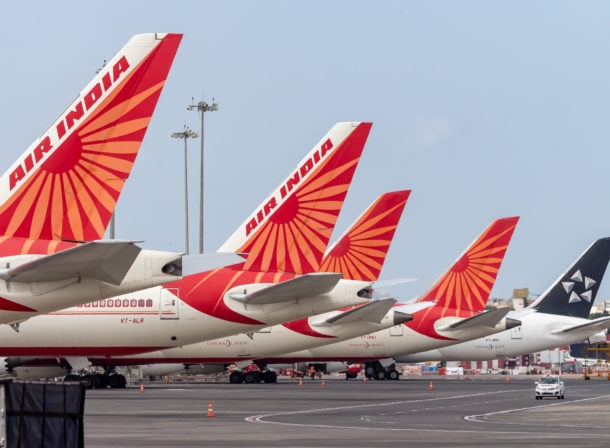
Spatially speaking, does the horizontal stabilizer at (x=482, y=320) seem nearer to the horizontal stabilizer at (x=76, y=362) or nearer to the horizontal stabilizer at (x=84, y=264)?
the horizontal stabilizer at (x=76, y=362)

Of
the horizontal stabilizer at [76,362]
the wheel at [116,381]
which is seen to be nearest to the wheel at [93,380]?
the wheel at [116,381]

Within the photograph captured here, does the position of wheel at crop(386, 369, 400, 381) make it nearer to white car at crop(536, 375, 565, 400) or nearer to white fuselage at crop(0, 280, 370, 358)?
white car at crop(536, 375, 565, 400)

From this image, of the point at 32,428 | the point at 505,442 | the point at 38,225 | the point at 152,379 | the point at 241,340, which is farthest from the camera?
the point at 152,379

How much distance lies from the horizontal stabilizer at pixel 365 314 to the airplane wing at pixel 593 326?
99.4 feet

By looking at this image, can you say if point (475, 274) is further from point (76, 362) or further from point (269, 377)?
point (76, 362)

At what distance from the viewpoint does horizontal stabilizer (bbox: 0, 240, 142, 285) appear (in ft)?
78.3

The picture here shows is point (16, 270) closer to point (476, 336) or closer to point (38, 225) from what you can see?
point (38, 225)

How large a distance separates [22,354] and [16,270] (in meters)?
21.8

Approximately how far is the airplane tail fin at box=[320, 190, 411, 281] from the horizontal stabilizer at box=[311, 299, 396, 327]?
6.05 feet

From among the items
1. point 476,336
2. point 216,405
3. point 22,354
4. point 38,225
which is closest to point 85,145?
point 38,225

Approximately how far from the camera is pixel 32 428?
1866 cm

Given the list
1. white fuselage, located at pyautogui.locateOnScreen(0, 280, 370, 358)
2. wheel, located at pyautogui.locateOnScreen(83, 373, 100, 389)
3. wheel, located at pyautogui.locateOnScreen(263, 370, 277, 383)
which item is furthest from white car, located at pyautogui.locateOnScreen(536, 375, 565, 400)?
wheel, located at pyautogui.locateOnScreen(263, 370, 277, 383)

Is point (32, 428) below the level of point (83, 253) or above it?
below

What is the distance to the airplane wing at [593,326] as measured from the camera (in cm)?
8290
